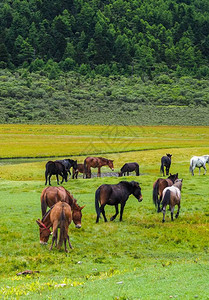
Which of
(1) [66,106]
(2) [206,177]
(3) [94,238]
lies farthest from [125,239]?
(1) [66,106]

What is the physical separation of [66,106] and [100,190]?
513 feet

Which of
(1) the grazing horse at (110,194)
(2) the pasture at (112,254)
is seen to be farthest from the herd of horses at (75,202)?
(2) the pasture at (112,254)

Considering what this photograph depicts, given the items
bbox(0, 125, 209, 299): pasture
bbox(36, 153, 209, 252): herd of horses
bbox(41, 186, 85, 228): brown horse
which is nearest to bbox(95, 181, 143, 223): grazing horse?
bbox(36, 153, 209, 252): herd of horses

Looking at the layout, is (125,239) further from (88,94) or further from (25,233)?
(88,94)

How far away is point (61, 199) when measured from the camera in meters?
16.8

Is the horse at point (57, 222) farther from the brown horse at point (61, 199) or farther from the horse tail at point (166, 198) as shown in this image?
the horse tail at point (166, 198)

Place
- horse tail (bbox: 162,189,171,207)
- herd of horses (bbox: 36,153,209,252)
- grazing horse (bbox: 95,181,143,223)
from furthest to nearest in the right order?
1. horse tail (bbox: 162,189,171,207)
2. grazing horse (bbox: 95,181,143,223)
3. herd of horses (bbox: 36,153,209,252)

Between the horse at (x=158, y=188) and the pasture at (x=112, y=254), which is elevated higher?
the horse at (x=158, y=188)

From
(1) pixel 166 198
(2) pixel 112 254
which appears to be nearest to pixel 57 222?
(2) pixel 112 254

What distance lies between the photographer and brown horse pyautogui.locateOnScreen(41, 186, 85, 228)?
656 inches

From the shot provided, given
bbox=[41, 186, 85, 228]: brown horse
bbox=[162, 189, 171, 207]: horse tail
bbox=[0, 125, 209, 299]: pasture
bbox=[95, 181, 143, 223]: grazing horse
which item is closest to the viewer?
bbox=[0, 125, 209, 299]: pasture

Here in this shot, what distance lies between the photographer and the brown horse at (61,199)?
54.7 ft

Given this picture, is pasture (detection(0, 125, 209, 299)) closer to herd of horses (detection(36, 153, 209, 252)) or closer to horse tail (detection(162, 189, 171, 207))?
herd of horses (detection(36, 153, 209, 252))

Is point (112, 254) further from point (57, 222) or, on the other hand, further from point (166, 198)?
point (166, 198)
